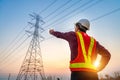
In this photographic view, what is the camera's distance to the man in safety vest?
338 centimetres

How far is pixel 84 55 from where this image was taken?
11.4 ft

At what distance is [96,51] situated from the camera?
149 inches

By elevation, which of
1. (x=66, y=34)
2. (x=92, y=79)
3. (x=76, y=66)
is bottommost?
(x=92, y=79)

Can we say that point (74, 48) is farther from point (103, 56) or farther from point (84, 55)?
point (103, 56)

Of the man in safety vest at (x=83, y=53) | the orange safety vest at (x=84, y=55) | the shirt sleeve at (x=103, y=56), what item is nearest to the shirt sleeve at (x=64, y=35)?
the man in safety vest at (x=83, y=53)

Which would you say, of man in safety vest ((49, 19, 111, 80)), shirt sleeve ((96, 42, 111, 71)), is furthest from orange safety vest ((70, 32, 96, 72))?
shirt sleeve ((96, 42, 111, 71))

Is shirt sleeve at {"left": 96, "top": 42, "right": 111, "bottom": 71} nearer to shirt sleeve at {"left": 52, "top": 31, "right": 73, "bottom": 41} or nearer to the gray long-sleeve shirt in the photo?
the gray long-sleeve shirt

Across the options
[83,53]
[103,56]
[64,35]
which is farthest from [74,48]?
[103,56]

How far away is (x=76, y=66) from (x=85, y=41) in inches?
22.6

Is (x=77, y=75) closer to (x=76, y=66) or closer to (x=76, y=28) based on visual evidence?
(x=76, y=66)

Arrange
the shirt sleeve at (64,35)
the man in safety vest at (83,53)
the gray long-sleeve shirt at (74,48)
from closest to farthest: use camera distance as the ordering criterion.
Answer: the man in safety vest at (83,53) < the gray long-sleeve shirt at (74,48) < the shirt sleeve at (64,35)

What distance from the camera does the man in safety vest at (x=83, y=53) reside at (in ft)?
11.1

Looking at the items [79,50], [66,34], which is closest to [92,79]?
[79,50]

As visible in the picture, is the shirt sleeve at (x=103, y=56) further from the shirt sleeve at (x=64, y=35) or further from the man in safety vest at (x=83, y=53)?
the shirt sleeve at (x=64, y=35)
